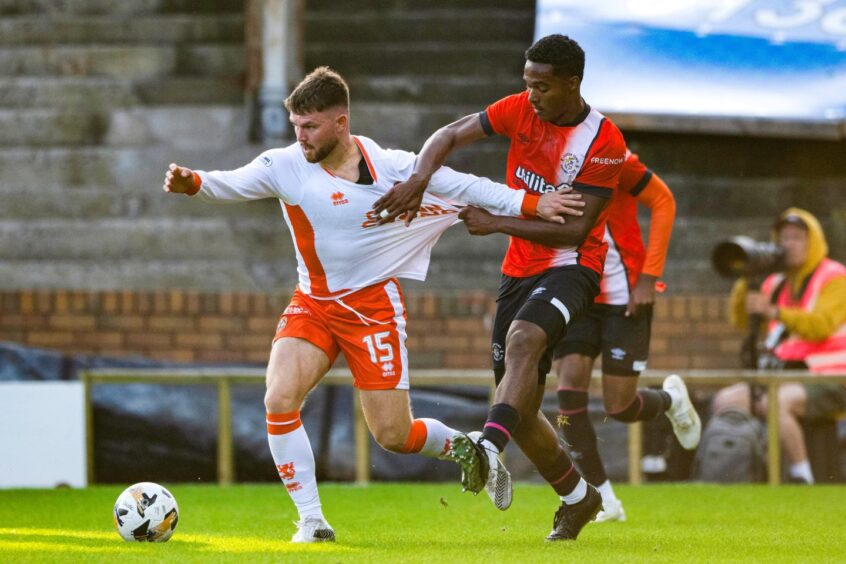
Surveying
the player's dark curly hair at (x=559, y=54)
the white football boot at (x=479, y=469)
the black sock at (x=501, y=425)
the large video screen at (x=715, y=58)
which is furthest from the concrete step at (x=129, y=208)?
the white football boot at (x=479, y=469)

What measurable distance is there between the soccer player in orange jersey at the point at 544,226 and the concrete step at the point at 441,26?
7.04m

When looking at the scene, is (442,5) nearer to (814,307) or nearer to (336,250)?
(814,307)

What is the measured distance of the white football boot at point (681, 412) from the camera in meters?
8.24

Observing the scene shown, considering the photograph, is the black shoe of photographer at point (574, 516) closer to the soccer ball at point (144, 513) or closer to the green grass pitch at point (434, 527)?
the green grass pitch at point (434, 527)

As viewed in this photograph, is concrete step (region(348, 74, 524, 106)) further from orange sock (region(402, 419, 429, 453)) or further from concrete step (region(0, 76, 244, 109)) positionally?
orange sock (region(402, 419, 429, 453))

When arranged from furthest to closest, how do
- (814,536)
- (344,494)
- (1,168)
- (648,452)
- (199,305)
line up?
(1,168) → (199,305) → (648,452) → (344,494) → (814,536)

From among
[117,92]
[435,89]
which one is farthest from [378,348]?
[117,92]

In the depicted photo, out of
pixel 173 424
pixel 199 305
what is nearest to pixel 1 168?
pixel 199 305

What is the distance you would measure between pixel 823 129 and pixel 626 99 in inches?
65.3

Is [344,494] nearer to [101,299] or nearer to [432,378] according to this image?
[432,378]

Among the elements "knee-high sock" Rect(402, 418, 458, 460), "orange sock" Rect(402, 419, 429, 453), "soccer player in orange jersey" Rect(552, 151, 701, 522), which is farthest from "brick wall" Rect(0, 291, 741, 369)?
"orange sock" Rect(402, 419, 429, 453)

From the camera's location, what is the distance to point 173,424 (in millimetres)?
10945

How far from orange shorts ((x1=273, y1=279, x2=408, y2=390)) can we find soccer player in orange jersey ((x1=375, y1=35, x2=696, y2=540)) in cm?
41

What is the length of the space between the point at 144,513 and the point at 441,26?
797cm
